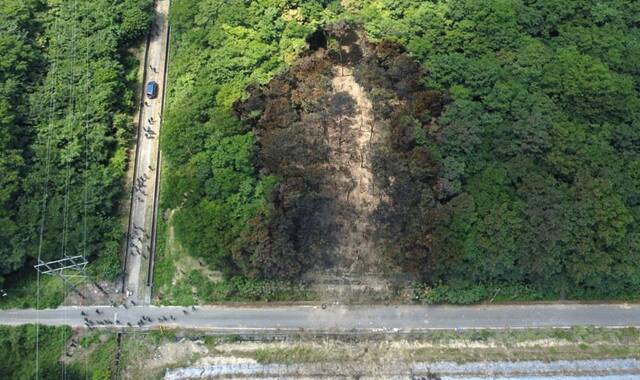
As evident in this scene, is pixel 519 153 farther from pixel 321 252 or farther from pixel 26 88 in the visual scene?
pixel 26 88

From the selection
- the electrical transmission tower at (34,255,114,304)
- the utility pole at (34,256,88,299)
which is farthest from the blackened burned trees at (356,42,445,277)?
the utility pole at (34,256,88,299)

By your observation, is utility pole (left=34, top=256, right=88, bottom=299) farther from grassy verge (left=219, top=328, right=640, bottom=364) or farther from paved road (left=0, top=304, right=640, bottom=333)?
grassy verge (left=219, top=328, right=640, bottom=364)

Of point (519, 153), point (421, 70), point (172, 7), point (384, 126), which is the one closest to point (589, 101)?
point (519, 153)

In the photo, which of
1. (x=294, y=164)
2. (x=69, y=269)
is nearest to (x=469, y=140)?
(x=294, y=164)

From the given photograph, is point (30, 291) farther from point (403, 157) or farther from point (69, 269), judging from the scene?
point (403, 157)

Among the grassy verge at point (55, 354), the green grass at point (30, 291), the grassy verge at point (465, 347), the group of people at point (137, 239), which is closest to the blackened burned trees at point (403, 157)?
the grassy verge at point (465, 347)
